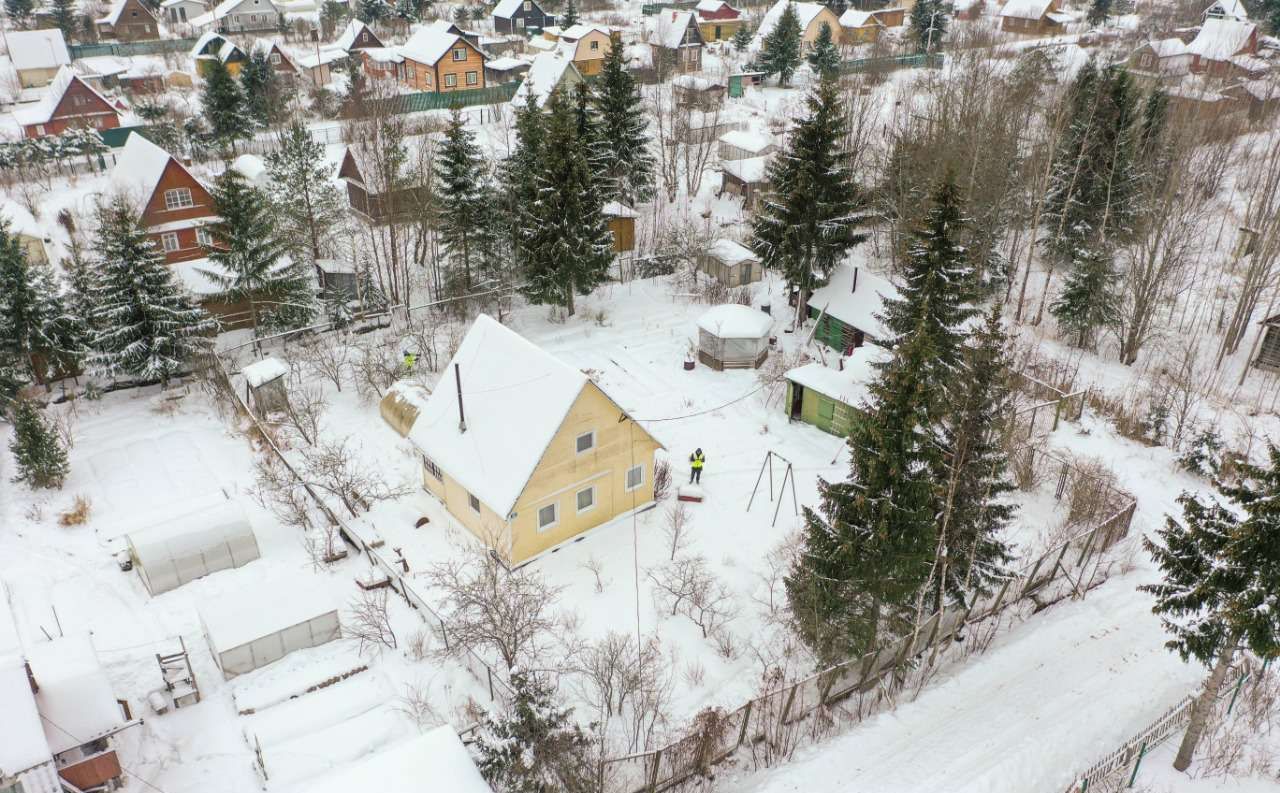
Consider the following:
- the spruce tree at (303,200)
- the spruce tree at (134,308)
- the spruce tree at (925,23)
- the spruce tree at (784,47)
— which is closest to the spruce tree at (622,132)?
the spruce tree at (303,200)

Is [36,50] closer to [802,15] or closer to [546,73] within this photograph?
[546,73]

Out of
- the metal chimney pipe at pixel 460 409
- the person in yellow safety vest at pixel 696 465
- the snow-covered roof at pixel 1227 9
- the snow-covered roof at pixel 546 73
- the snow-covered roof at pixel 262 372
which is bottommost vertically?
the person in yellow safety vest at pixel 696 465

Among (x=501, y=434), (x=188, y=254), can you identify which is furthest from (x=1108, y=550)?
(x=188, y=254)

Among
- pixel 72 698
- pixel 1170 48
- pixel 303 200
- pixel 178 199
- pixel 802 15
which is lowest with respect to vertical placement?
pixel 72 698

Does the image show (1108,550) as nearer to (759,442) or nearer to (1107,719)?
(1107,719)

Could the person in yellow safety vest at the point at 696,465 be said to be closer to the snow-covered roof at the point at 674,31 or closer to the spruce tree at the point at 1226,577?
the spruce tree at the point at 1226,577

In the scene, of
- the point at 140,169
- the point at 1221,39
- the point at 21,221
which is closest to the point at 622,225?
the point at 140,169
